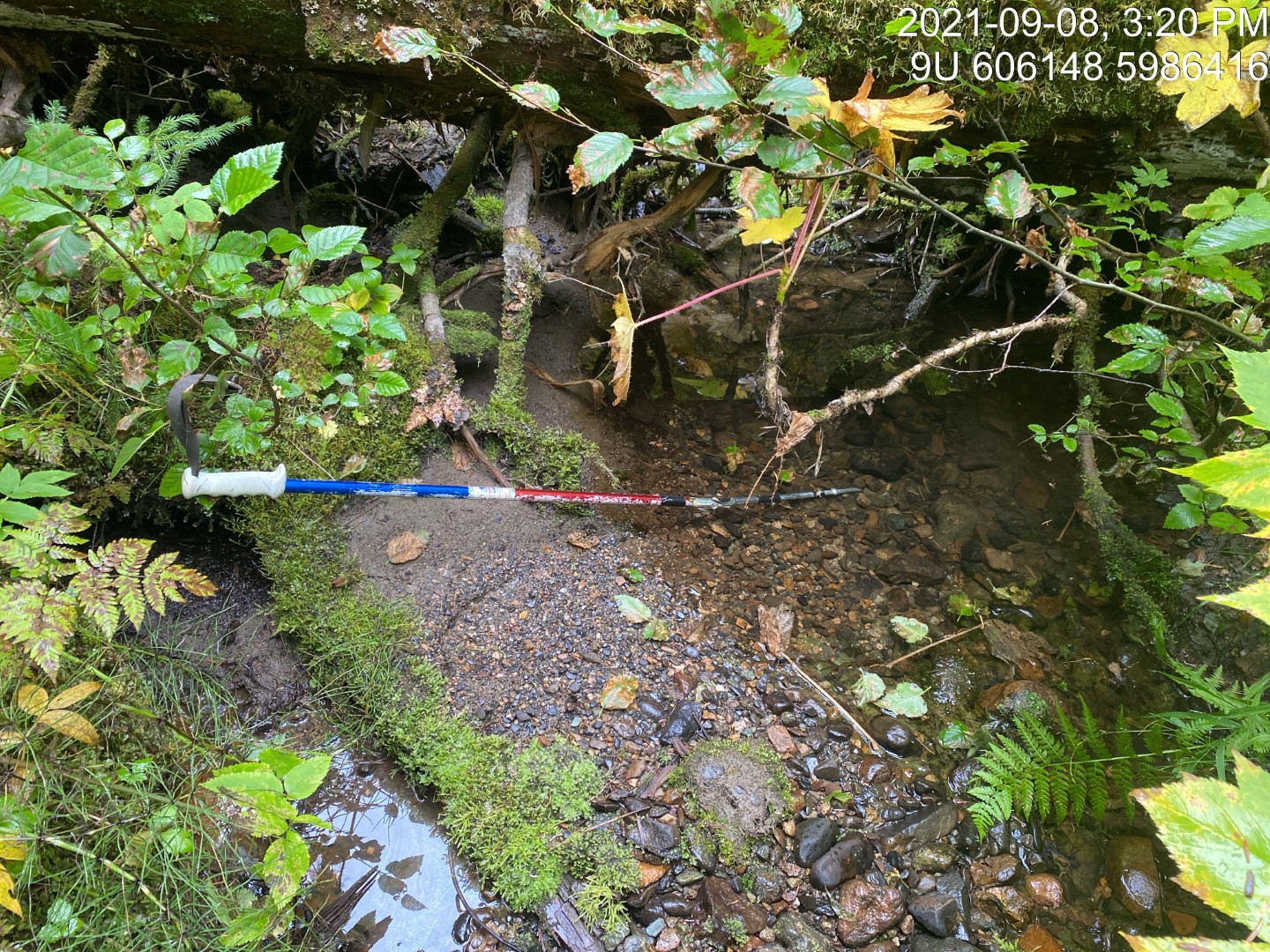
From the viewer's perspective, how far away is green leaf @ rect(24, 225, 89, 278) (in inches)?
72.9

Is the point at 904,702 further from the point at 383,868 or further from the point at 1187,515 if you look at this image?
the point at 383,868

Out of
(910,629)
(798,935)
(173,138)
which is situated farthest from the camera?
(910,629)

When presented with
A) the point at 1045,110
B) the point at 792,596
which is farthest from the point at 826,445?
the point at 1045,110

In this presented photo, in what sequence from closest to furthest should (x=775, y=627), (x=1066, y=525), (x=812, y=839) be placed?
(x=812, y=839)
(x=775, y=627)
(x=1066, y=525)

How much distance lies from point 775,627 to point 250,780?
2.04 meters

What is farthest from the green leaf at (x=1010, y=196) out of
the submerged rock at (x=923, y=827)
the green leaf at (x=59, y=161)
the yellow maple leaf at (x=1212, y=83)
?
the green leaf at (x=59, y=161)

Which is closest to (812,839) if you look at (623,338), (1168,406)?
(623,338)

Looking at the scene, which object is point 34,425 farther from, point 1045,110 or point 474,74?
point 1045,110

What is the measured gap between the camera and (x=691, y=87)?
1577 millimetres

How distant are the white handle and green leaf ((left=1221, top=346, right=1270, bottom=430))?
2.67 m

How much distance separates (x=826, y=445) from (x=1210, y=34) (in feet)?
8.01

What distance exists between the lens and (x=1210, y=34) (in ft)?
6.08

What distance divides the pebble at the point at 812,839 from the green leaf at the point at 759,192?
201 cm

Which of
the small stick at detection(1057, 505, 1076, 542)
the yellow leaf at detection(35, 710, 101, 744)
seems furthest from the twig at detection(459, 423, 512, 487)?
the small stick at detection(1057, 505, 1076, 542)
